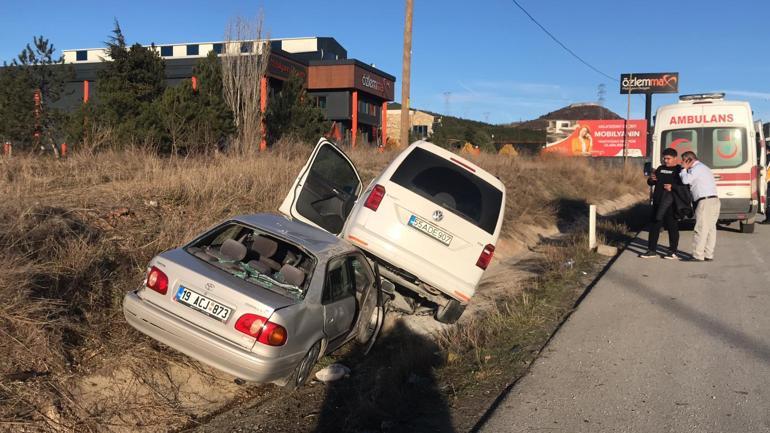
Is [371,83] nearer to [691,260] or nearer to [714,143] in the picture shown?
[714,143]

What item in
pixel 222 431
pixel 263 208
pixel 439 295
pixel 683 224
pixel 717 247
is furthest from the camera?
pixel 683 224

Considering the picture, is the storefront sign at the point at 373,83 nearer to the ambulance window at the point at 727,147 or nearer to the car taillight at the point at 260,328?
the ambulance window at the point at 727,147

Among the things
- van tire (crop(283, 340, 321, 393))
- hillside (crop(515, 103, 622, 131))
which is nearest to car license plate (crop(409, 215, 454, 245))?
van tire (crop(283, 340, 321, 393))

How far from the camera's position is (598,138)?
176ft

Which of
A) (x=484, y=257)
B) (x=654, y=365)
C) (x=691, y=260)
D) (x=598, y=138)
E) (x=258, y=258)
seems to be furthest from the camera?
(x=598, y=138)

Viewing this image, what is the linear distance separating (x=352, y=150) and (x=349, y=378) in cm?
1324

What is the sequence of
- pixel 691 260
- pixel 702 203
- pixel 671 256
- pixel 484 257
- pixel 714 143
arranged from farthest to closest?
pixel 714 143 < pixel 671 256 < pixel 691 260 < pixel 702 203 < pixel 484 257

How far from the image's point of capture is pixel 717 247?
41.5 feet

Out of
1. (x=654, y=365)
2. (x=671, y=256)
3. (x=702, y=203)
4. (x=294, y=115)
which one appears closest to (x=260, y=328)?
(x=654, y=365)

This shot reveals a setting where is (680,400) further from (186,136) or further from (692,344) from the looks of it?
(186,136)

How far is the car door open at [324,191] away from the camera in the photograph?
7926 mm

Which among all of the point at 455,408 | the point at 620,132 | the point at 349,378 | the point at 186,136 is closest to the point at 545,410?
the point at 455,408

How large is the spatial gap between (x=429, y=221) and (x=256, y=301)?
2640 mm

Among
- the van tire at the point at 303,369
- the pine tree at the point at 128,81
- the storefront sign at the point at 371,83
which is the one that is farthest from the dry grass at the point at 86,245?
the storefront sign at the point at 371,83
